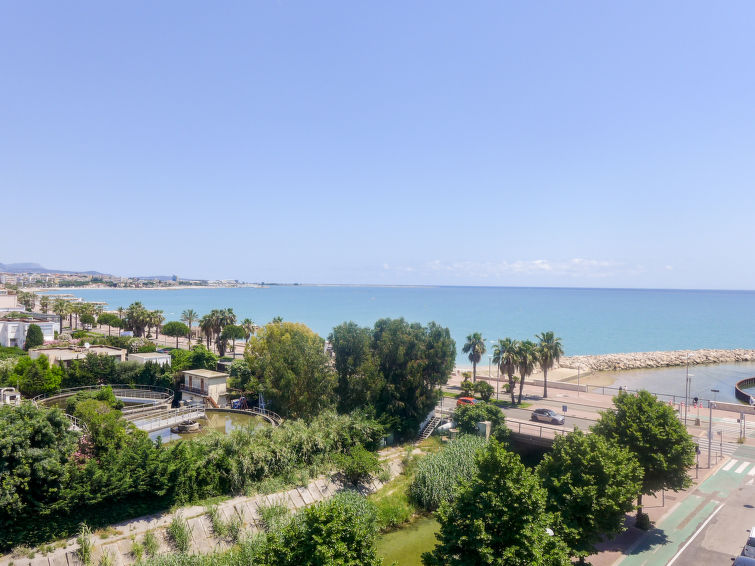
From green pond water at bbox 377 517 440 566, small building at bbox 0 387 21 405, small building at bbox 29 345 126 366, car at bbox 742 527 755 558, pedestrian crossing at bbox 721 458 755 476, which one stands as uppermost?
small building at bbox 29 345 126 366

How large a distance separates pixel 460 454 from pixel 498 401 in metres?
19.5

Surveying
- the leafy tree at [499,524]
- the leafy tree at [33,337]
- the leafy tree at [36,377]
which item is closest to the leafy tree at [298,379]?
the leafy tree at [36,377]

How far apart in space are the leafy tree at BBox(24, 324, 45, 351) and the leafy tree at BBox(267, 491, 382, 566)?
57121 mm

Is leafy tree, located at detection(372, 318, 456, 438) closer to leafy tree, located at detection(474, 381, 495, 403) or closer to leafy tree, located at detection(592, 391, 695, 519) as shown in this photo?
leafy tree, located at detection(474, 381, 495, 403)

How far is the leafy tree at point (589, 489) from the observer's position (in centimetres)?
1741

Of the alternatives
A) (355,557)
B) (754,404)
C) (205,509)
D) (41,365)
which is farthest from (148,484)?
(754,404)

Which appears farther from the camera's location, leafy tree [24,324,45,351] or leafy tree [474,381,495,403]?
leafy tree [24,324,45,351]

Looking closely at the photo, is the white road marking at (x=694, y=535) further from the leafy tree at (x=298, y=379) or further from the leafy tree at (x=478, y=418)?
the leafy tree at (x=298, y=379)

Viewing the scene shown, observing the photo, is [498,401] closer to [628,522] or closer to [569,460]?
[628,522]

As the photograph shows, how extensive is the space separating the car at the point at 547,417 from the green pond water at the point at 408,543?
17762 millimetres

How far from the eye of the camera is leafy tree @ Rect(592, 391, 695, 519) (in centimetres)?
2081

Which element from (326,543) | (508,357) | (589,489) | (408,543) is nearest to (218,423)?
(408,543)

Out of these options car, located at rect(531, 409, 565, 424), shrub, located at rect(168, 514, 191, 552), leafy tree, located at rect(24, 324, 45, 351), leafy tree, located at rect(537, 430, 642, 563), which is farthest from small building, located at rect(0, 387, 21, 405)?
car, located at rect(531, 409, 565, 424)

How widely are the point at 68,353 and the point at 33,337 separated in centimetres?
1647
